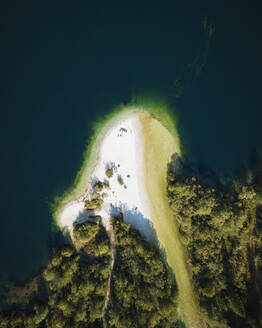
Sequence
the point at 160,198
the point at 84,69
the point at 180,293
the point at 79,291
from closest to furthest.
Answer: the point at 79,291
the point at 180,293
the point at 160,198
the point at 84,69

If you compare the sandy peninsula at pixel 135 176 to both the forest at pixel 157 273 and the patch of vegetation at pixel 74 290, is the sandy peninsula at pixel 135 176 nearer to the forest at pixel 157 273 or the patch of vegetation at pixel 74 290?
the forest at pixel 157 273

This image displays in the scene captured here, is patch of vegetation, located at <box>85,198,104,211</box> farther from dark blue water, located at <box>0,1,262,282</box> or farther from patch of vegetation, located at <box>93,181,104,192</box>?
dark blue water, located at <box>0,1,262,282</box>

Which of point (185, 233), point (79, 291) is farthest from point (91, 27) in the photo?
point (79, 291)

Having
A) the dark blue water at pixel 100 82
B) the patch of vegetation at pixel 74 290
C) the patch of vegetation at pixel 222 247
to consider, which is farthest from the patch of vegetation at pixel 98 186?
the patch of vegetation at pixel 222 247

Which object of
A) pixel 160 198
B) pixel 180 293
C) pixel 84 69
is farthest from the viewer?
pixel 84 69

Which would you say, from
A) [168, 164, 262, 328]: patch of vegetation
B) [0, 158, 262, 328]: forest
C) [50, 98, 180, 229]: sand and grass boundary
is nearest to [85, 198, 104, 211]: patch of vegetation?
[0, 158, 262, 328]: forest

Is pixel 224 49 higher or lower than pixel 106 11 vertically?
lower

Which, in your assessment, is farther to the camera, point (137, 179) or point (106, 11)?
point (106, 11)

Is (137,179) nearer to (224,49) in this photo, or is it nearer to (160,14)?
(224,49)
